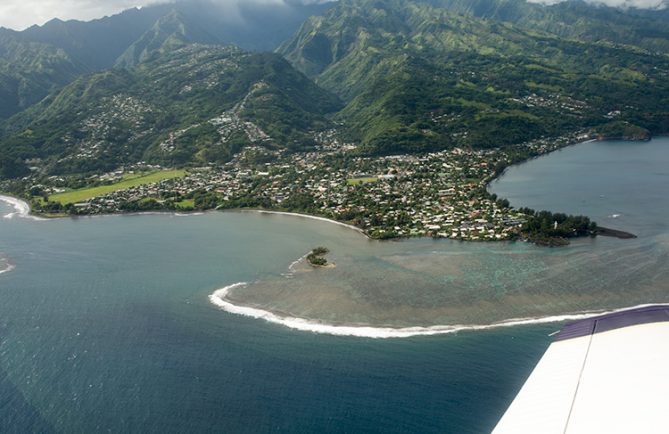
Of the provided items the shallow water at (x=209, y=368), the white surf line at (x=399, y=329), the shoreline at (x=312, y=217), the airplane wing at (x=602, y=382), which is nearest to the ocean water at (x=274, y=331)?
the shallow water at (x=209, y=368)

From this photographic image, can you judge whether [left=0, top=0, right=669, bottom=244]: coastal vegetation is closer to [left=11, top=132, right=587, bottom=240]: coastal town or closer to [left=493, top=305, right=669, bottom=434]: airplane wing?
[left=11, top=132, right=587, bottom=240]: coastal town

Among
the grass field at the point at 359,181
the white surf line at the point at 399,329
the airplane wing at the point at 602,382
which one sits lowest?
the white surf line at the point at 399,329

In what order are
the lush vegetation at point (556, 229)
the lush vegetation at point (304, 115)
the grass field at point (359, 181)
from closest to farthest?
1. the lush vegetation at point (556, 229)
2. the grass field at point (359, 181)
3. the lush vegetation at point (304, 115)

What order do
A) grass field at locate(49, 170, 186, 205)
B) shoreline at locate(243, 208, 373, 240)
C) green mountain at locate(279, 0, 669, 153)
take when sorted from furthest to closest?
green mountain at locate(279, 0, 669, 153) → grass field at locate(49, 170, 186, 205) → shoreline at locate(243, 208, 373, 240)

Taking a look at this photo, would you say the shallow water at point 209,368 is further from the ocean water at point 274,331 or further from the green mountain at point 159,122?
the green mountain at point 159,122

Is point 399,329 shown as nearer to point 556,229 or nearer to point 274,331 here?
point 274,331

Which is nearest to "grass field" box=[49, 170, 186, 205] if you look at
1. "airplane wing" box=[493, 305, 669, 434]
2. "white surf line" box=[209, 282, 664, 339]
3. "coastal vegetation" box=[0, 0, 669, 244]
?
"coastal vegetation" box=[0, 0, 669, 244]
